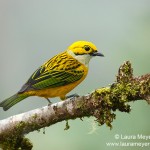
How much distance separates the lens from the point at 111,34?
3014cm

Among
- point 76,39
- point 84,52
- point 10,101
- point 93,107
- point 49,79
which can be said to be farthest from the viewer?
point 76,39

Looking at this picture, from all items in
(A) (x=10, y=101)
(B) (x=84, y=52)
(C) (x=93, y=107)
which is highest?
(B) (x=84, y=52)

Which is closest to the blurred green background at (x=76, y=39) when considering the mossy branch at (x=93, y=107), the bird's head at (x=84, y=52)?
the mossy branch at (x=93, y=107)

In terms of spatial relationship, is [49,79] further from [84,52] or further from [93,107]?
[93,107]

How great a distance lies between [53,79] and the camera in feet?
32.0

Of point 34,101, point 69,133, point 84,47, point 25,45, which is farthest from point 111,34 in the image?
point 84,47

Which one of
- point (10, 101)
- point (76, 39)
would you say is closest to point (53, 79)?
point (10, 101)

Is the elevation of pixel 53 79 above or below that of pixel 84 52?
below

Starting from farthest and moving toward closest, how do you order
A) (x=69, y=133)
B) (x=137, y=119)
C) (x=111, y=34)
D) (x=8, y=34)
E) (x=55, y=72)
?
1. (x=8, y=34)
2. (x=111, y=34)
3. (x=69, y=133)
4. (x=137, y=119)
5. (x=55, y=72)

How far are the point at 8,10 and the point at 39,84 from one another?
2863cm

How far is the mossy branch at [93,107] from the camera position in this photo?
8.18 meters

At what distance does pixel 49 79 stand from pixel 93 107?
4.45ft

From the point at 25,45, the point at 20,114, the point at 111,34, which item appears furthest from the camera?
the point at 25,45

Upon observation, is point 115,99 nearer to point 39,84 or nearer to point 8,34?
point 39,84
